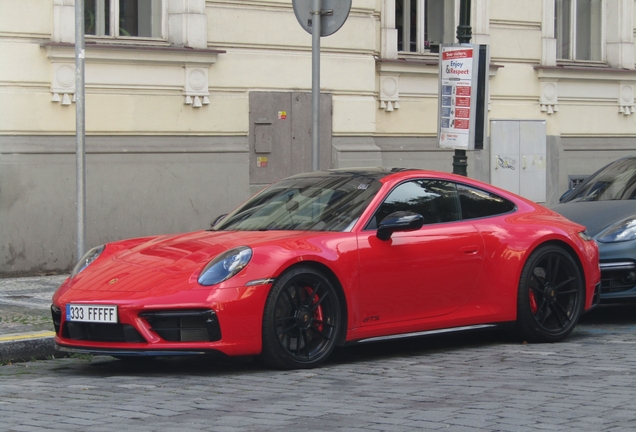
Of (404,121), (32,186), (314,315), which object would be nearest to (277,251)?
(314,315)

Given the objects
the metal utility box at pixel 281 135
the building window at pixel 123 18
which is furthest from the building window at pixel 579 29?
the building window at pixel 123 18

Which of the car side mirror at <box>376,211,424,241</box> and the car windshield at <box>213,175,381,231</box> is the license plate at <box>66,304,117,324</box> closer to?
the car windshield at <box>213,175,381,231</box>

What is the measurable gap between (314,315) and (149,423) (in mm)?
1881

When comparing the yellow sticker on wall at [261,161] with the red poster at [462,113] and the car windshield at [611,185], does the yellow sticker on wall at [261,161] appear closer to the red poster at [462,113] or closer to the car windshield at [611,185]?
the red poster at [462,113]

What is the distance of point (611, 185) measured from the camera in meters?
10.3

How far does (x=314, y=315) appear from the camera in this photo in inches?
271

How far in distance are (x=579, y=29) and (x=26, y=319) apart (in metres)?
12.3

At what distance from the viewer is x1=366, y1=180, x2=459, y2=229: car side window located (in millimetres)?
7562

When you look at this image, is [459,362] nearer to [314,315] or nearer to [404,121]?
[314,315]

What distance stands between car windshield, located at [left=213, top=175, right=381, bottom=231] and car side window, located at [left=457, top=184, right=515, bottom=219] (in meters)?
0.73

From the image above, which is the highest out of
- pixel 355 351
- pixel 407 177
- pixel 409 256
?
pixel 407 177

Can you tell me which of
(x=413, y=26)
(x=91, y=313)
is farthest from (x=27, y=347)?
(x=413, y=26)

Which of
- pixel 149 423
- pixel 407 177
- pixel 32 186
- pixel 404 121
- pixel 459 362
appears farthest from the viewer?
pixel 404 121

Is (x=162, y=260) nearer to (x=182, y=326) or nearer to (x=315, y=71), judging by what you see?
(x=182, y=326)
